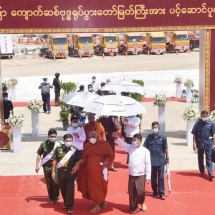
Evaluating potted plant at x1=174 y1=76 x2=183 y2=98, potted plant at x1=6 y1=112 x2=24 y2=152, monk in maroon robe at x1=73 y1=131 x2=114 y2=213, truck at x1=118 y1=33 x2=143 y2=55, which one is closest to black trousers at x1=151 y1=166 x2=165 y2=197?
monk in maroon robe at x1=73 y1=131 x2=114 y2=213

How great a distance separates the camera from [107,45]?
173 feet

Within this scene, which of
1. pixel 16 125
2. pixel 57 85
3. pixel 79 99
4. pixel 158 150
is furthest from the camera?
pixel 57 85

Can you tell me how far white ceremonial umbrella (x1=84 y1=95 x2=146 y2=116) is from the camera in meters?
12.3

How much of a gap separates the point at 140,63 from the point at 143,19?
30.6 meters

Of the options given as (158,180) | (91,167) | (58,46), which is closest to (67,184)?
(91,167)

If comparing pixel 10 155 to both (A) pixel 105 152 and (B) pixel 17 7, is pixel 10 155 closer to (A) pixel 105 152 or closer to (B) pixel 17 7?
(B) pixel 17 7

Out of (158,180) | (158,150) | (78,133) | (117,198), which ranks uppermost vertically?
(78,133)

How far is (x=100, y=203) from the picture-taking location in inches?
432

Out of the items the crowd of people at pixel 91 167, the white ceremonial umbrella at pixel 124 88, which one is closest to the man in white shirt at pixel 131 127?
the white ceremonial umbrella at pixel 124 88

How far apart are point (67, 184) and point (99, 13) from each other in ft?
24.3

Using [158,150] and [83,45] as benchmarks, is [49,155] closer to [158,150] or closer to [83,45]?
[158,150]

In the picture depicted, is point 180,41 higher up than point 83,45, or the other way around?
point 180,41

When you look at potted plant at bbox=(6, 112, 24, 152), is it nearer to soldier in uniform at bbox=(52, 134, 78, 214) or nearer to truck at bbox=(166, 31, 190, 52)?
soldier in uniform at bbox=(52, 134, 78, 214)

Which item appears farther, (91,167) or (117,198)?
(117,198)
